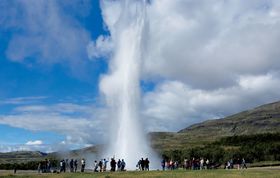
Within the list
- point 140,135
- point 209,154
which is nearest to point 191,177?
point 140,135

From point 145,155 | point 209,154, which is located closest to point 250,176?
point 145,155

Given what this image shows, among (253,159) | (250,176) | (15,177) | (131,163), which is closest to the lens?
(250,176)

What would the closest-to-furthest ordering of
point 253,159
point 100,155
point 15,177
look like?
point 15,177
point 100,155
point 253,159

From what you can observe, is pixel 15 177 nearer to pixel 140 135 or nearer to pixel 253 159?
pixel 140 135

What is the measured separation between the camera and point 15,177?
48844 mm

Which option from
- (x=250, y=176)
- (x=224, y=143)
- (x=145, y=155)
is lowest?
(x=250, y=176)

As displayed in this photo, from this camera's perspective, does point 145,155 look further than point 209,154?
No

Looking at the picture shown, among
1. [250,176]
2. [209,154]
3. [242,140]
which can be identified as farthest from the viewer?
[242,140]

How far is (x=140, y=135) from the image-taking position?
2901 inches

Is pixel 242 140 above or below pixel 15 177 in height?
above

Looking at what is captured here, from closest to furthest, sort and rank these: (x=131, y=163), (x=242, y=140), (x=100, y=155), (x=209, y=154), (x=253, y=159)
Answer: (x=131, y=163) → (x=100, y=155) → (x=253, y=159) → (x=209, y=154) → (x=242, y=140)

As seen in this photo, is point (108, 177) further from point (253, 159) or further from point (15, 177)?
point (253, 159)

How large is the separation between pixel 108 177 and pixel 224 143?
119 metres

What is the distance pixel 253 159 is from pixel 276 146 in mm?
17019
